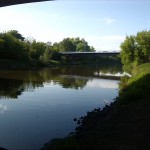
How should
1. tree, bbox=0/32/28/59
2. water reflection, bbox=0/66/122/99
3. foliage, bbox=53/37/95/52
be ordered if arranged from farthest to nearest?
1. foliage, bbox=53/37/95/52
2. tree, bbox=0/32/28/59
3. water reflection, bbox=0/66/122/99

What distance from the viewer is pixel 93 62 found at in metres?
148

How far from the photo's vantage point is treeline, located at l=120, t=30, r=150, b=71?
232ft

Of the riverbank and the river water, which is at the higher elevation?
the riverbank

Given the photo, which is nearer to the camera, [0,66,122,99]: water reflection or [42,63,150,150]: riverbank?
[42,63,150,150]: riverbank

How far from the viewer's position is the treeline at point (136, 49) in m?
70.6

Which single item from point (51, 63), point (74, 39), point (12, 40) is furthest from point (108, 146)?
point (74, 39)

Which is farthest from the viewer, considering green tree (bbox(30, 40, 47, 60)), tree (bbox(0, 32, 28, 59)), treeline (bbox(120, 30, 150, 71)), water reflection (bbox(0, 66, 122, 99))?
green tree (bbox(30, 40, 47, 60))

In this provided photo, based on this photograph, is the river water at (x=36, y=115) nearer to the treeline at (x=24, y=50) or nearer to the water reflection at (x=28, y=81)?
the water reflection at (x=28, y=81)

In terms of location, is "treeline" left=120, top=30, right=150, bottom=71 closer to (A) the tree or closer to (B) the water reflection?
(B) the water reflection

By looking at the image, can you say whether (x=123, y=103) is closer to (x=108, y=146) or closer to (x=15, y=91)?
(x=108, y=146)

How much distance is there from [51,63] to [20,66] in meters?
26.8

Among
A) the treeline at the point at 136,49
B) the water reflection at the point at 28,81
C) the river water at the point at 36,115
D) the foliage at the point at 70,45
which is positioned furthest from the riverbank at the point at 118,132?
the foliage at the point at 70,45

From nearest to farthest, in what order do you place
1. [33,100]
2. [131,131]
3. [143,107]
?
[131,131], [143,107], [33,100]

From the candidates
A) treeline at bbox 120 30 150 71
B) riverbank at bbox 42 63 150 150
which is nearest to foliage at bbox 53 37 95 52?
treeline at bbox 120 30 150 71
